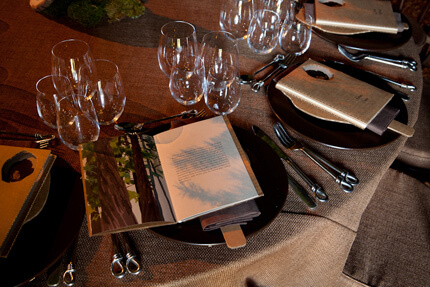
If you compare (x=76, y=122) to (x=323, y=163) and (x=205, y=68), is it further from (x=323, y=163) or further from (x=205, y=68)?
(x=323, y=163)

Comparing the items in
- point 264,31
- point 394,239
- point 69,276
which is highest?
point 264,31

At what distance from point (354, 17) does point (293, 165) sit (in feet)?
2.29

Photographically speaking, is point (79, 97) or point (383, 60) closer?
point (79, 97)

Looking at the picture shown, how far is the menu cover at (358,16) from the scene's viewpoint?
1.21 meters

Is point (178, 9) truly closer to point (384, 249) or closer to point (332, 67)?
point (332, 67)

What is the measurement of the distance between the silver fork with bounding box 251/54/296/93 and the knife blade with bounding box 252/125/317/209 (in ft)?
0.57

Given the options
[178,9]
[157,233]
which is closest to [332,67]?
[178,9]

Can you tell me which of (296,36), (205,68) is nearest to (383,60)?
(296,36)

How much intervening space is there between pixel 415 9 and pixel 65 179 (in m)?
2.96

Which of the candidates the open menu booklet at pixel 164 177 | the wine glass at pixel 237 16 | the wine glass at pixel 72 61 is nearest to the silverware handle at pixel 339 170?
the open menu booklet at pixel 164 177

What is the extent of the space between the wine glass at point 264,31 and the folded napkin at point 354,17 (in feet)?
0.57

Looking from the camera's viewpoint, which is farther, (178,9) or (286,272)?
(178,9)

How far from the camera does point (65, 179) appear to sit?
784 millimetres

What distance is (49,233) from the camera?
695 mm
